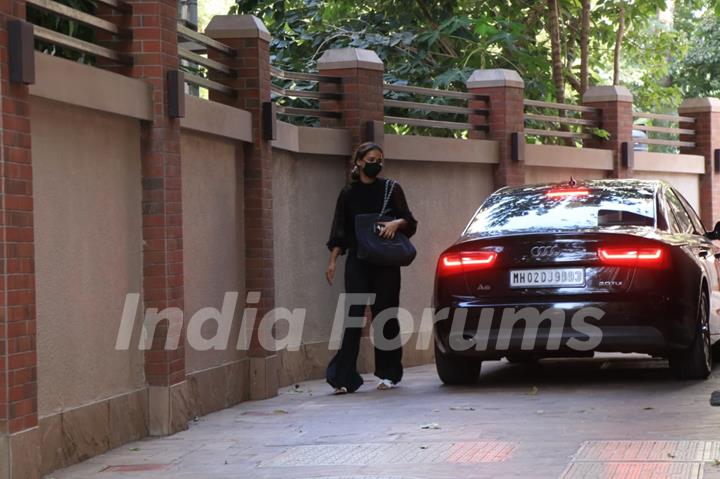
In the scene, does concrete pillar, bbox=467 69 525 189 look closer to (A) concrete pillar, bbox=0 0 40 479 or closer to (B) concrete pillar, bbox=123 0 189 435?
(B) concrete pillar, bbox=123 0 189 435

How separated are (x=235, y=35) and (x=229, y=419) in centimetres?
329

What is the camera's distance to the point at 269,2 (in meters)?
19.3

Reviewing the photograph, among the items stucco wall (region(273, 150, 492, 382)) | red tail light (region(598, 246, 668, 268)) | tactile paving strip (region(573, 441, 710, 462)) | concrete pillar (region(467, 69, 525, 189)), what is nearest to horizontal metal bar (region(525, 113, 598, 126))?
concrete pillar (region(467, 69, 525, 189))

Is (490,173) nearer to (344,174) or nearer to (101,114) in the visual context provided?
(344,174)

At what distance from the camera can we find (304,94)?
43.2 feet

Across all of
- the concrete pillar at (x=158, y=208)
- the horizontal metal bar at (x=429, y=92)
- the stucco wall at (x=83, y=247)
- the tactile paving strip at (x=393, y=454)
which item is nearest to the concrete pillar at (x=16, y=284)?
the stucco wall at (x=83, y=247)

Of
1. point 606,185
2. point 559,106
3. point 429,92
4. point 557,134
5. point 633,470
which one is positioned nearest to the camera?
point 633,470

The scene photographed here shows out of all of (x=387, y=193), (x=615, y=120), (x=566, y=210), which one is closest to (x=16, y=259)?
(x=387, y=193)

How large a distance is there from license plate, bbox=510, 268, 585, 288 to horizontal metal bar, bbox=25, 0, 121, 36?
330cm

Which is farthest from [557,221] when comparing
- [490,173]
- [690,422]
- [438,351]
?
[490,173]

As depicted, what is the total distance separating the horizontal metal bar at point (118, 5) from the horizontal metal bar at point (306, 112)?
11.5ft

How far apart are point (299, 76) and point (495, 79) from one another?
11.9ft

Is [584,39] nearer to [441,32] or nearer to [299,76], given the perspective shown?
[441,32]

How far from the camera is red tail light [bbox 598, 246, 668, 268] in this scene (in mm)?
10094
